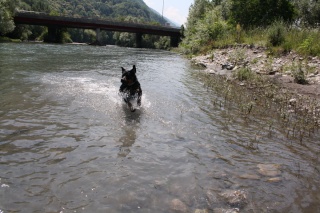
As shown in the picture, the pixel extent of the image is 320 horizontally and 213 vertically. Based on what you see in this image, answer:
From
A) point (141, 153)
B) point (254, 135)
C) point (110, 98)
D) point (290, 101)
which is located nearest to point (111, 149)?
point (141, 153)

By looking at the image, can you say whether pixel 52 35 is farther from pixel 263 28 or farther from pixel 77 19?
pixel 263 28

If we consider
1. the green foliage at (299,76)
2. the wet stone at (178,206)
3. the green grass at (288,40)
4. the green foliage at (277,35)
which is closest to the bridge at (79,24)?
the green grass at (288,40)

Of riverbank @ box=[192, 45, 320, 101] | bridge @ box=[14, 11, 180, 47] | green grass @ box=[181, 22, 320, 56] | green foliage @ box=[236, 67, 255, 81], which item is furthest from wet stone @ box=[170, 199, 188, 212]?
bridge @ box=[14, 11, 180, 47]

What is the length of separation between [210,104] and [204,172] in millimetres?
5207

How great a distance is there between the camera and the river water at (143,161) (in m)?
3.67

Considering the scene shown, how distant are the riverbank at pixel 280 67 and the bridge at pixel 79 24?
5333cm

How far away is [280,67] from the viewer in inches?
579

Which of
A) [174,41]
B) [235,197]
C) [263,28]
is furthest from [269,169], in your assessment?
[174,41]

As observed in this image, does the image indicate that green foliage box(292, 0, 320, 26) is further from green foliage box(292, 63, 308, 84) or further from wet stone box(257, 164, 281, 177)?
wet stone box(257, 164, 281, 177)

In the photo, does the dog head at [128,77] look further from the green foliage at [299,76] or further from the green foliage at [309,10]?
the green foliage at [309,10]

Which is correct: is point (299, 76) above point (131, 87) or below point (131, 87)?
above

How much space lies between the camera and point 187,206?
11.8ft

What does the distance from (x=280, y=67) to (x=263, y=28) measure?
483 inches

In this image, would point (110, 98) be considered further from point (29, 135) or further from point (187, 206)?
point (187, 206)
